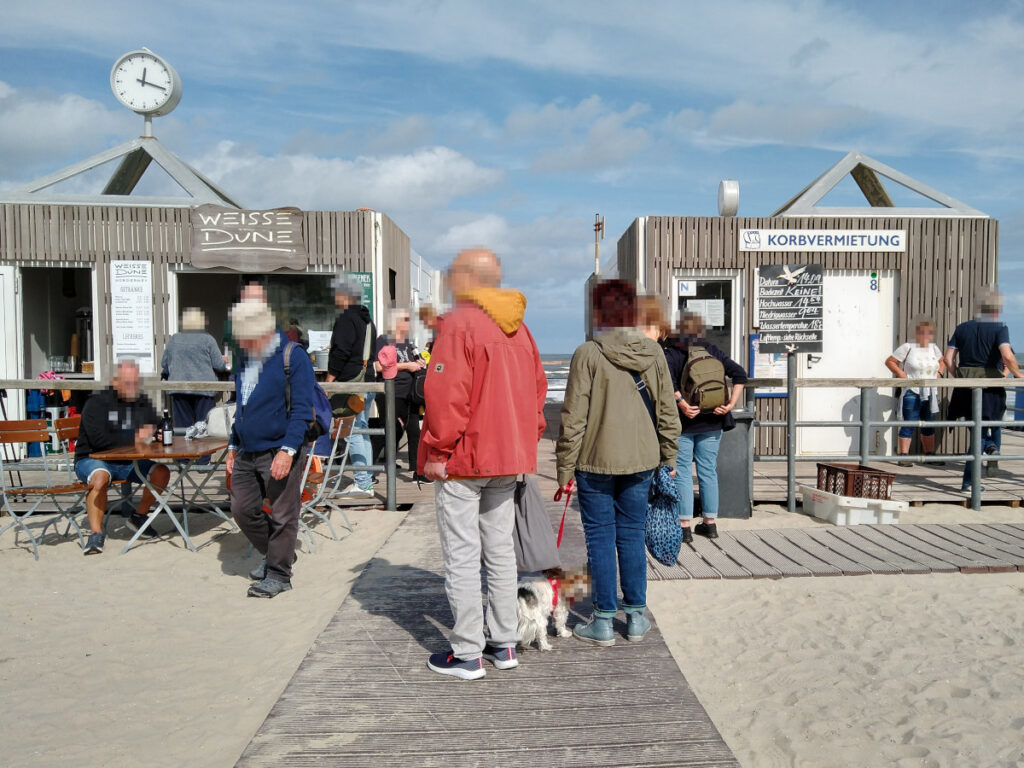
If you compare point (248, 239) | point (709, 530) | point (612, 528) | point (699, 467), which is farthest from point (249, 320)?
point (248, 239)

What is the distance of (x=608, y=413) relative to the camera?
3219mm

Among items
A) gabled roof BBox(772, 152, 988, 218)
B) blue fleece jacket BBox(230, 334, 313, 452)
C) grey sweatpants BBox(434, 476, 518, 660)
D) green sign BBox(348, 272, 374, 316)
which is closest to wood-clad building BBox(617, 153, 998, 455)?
gabled roof BBox(772, 152, 988, 218)

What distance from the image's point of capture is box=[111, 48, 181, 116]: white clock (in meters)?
9.40

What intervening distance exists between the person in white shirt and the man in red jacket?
6.13m

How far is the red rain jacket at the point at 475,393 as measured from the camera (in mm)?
2812

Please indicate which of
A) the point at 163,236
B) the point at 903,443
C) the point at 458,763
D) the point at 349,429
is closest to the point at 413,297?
the point at 163,236

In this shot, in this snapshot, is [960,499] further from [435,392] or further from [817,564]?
[435,392]

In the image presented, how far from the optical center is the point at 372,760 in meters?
2.46

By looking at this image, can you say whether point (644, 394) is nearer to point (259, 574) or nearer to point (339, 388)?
point (259, 574)

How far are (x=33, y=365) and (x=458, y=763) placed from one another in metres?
10.4

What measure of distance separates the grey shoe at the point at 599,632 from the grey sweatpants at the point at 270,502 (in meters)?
1.95

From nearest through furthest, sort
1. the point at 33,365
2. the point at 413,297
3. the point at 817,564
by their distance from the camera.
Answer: the point at 817,564 < the point at 33,365 < the point at 413,297

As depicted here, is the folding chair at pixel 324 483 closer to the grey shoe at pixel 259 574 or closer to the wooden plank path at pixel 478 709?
the grey shoe at pixel 259 574

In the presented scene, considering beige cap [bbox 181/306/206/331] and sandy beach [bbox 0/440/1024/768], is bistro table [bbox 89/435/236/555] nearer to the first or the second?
sandy beach [bbox 0/440/1024/768]
